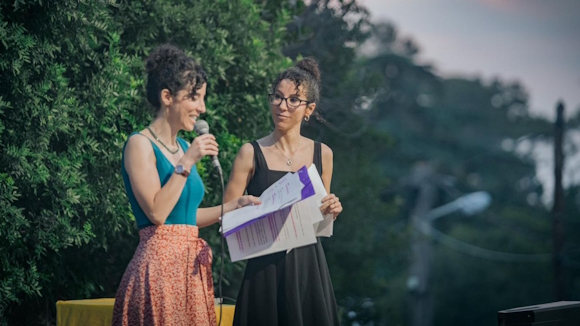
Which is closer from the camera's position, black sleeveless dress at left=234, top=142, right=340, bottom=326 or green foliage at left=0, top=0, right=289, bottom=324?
black sleeveless dress at left=234, top=142, right=340, bottom=326

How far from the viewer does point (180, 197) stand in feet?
13.2

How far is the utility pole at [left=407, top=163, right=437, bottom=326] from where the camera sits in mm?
34750

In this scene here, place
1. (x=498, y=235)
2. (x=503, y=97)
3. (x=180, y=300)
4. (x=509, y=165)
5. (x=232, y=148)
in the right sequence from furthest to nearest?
(x=503, y=97)
(x=509, y=165)
(x=498, y=235)
(x=232, y=148)
(x=180, y=300)

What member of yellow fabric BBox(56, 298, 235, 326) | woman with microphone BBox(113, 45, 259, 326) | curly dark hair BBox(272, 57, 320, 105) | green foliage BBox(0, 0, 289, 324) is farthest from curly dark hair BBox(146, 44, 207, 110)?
green foliage BBox(0, 0, 289, 324)

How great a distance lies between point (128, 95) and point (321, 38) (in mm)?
5184

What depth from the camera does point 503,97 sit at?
50.8 m

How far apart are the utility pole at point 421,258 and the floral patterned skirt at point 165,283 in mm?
28133

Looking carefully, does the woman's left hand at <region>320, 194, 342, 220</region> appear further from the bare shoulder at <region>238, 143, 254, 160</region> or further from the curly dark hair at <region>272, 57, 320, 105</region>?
the curly dark hair at <region>272, 57, 320, 105</region>

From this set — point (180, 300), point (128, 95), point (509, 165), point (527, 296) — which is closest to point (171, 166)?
→ point (180, 300)

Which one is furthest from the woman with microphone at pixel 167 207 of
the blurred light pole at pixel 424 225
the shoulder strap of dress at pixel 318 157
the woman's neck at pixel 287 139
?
the blurred light pole at pixel 424 225

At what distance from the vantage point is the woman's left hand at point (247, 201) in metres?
4.36

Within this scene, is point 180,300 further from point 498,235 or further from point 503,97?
point 503,97

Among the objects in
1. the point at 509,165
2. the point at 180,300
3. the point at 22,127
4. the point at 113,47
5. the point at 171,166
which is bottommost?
the point at 180,300

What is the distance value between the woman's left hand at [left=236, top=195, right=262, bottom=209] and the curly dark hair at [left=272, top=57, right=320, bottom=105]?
829 mm
